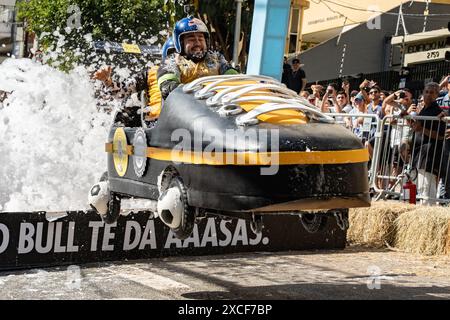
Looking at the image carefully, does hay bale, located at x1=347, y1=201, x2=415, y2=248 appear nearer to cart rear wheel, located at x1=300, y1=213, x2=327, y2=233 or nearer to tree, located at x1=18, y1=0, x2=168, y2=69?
cart rear wheel, located at x1=300, y1=213, x2=327, y2=233

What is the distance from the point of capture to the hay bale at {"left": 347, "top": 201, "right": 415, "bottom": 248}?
32.8 ft

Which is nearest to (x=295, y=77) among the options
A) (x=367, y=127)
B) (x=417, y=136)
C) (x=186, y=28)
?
(x=367, y=127)

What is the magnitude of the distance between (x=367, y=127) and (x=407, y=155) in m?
0.77

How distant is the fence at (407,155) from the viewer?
10.4 m

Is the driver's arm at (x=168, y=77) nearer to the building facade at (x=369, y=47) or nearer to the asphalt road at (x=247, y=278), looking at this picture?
the asphalt road at (x=247, y=278)

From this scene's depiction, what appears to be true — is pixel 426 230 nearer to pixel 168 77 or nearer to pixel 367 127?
pixel 367 127

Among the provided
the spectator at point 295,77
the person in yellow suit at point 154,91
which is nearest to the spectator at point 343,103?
the spectator at point 295,77

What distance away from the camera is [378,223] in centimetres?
1008

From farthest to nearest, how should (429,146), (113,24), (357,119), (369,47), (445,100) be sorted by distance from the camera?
1. (369,47)
2. (113,24)
3. (357,119)
4. (445,100)
5. (429,146)
